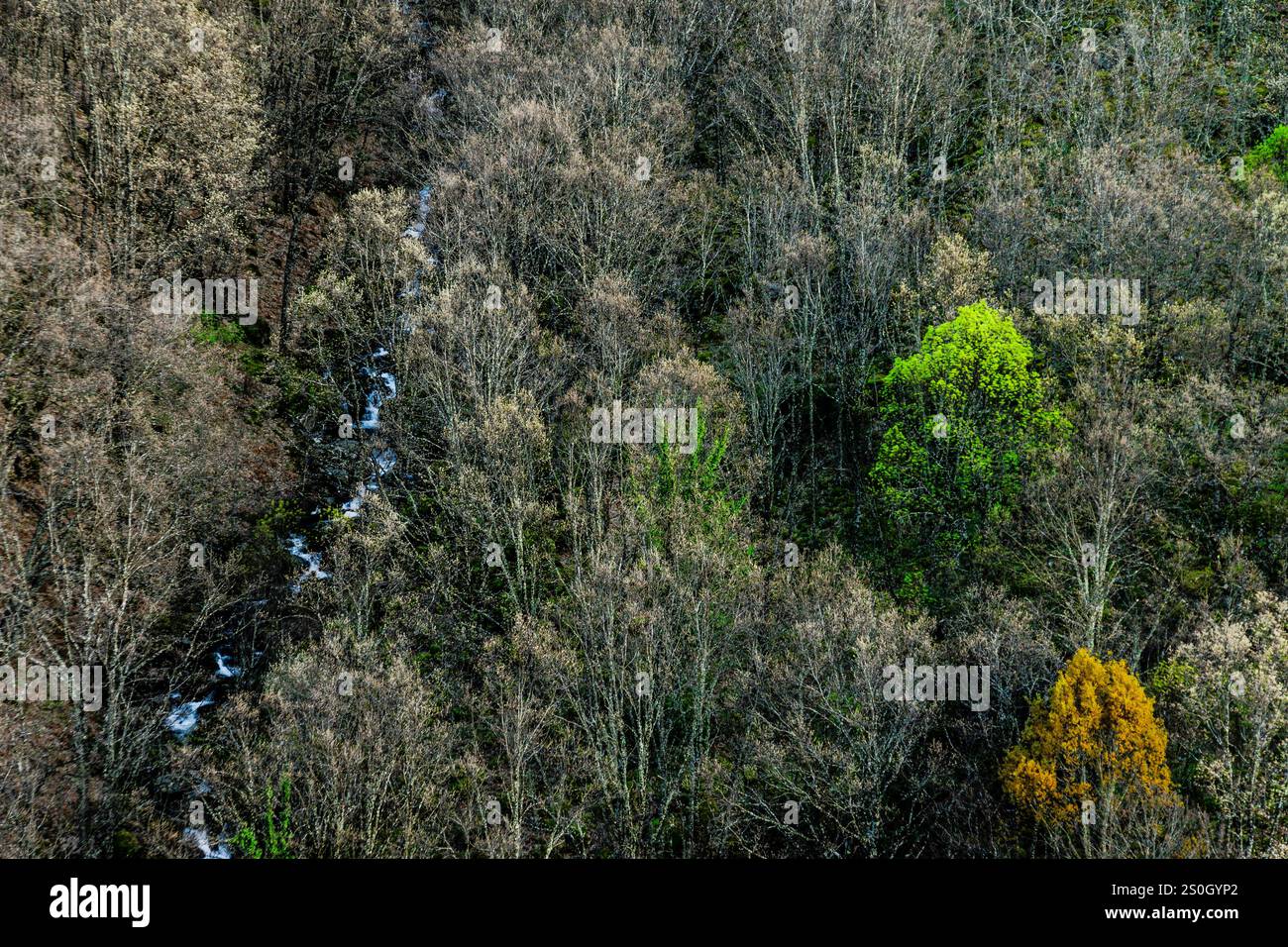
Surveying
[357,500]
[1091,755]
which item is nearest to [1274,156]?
[1091,755]

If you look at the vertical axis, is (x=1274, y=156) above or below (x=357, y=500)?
above

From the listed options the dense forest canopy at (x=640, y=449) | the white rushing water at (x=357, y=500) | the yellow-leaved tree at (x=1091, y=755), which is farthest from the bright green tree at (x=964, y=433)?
the white rushing water at (x=357, y=500)

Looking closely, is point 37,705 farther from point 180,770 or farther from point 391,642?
point 391,642

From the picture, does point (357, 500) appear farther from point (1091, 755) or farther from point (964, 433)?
point (1091, 755)

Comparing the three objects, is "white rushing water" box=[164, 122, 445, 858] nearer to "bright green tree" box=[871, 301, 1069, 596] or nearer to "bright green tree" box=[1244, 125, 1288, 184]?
"bright green tree" box=[871, 301, 1069, 596]

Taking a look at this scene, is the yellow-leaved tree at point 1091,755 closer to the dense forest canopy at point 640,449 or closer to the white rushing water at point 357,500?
the dense forest canopy at point 640,449
